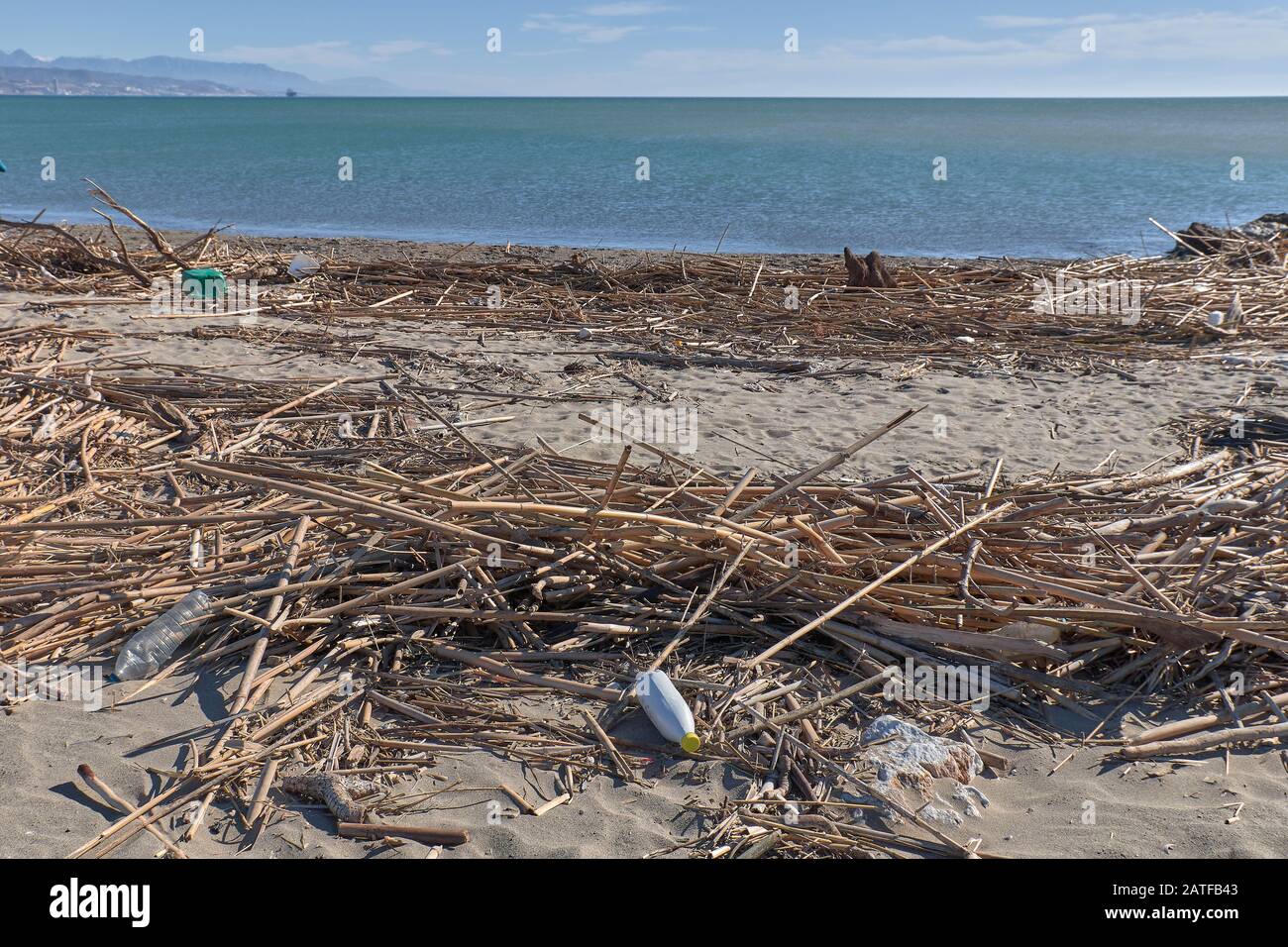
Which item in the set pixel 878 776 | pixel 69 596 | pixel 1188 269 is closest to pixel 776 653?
pixel 878 776

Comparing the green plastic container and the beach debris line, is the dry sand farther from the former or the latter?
the green plastic container

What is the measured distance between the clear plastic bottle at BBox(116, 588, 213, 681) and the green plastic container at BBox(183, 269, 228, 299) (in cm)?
672

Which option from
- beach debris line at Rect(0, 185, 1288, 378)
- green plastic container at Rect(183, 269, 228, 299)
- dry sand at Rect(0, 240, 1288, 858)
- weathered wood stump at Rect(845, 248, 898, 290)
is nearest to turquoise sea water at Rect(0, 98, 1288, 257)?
beach debris line at Rect(0, 185, 1288, 378)

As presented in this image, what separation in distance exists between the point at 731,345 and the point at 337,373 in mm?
3081

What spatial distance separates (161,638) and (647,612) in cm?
165

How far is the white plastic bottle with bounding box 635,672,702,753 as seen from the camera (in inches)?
111

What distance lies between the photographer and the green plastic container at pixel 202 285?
924cm

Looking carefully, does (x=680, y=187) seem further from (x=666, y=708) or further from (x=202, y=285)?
(x=666, y=708)

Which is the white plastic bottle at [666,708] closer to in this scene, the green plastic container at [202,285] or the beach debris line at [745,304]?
the beach debris line at [745,304]

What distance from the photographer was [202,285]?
366 inches

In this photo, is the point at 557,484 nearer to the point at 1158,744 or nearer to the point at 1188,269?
the point at 1158,744

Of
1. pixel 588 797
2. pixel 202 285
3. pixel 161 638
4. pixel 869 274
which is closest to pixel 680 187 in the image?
pixel 869 274

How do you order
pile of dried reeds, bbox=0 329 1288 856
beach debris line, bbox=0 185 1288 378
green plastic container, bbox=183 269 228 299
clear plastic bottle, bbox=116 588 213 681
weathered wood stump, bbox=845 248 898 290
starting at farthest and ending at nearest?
1. weathered wood stump, bbox=845 248 898 290
2. green plastic container, bbox=183 269 228 299
3. beach debris line, bbox=0 185 1288 378
4. clear plastic bottle, bbox=116 588 213 681
5. pile of dried reeds, bbox=0 329 1288 856

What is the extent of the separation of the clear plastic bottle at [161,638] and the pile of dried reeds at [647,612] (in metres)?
0.07
